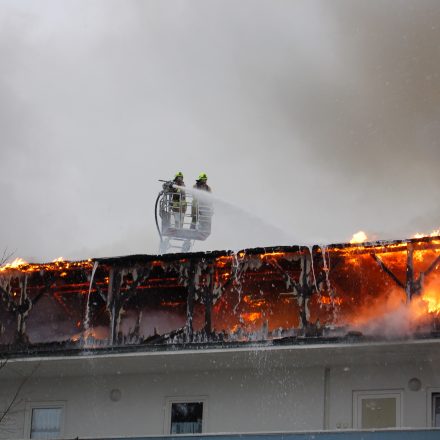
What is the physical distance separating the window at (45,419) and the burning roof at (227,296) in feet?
5.01

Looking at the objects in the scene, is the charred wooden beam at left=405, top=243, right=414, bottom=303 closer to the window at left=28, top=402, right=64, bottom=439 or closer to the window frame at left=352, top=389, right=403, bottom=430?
the window frame at left=352, top=389, right=403, bottom=430

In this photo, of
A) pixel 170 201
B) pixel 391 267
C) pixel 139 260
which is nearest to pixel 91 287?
pixel 139 260

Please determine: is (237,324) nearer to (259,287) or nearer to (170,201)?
(259,287)

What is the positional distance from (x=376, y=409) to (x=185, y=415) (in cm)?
437

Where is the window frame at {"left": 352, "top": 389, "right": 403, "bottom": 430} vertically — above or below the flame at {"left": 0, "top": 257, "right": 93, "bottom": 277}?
below

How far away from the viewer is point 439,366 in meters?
23.2

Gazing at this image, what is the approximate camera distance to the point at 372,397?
23844 mm

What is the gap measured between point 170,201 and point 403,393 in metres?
8.74

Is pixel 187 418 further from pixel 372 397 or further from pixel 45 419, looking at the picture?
pixel 372 397

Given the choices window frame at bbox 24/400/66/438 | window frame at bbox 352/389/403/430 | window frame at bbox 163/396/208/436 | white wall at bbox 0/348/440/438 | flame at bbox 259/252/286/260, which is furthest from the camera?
window frame at bbox 24/400/66/438

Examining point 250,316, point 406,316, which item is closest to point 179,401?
point 250,316

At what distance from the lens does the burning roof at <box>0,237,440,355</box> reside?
23141 mm

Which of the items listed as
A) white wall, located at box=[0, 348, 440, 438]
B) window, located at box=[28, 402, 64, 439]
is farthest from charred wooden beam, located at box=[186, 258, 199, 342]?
window, located at box=[28, 402, 64, 439]

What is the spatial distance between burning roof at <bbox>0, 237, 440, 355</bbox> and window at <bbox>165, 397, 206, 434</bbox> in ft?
5.58
